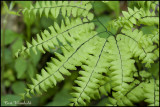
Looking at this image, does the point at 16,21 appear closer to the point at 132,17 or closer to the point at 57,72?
the point at 57,72

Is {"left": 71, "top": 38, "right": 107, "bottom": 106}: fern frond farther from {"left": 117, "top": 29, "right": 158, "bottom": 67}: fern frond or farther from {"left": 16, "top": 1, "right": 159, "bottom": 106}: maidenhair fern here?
→ {"left": 117, "top": 29, "right": 158, "bottom": 67}: fern frond

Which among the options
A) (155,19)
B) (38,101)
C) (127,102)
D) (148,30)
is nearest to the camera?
(155,19)

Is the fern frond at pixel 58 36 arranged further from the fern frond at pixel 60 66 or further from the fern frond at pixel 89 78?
the fern frond at pixel 89 78

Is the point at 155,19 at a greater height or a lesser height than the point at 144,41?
greater

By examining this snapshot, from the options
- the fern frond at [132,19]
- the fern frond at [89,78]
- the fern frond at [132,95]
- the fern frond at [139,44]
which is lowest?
the fern frond at [132,95]

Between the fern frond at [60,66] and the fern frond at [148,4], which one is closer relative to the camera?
the fern frond at [60,66]

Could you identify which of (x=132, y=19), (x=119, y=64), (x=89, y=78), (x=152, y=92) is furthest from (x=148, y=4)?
(x=89, y=78)

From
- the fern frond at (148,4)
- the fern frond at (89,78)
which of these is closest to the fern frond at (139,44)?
the fern frond at (89,78)

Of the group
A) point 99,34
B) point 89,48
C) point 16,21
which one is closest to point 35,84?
point 89,48
